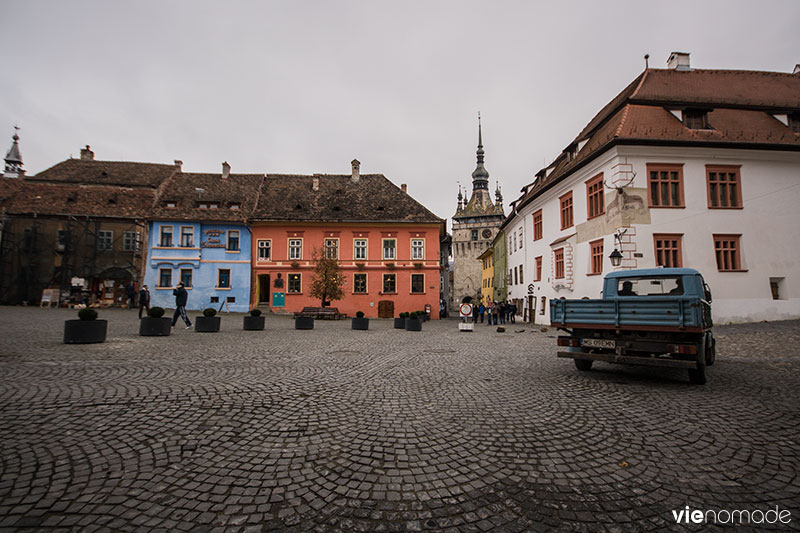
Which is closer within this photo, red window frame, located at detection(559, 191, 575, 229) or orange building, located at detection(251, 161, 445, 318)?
red window frame, located at detection(559, 191, 575, 229)

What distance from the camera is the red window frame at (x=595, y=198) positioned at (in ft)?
60.0

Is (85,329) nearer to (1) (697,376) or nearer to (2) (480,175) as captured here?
(1) (697,376)

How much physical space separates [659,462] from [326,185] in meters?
34.1

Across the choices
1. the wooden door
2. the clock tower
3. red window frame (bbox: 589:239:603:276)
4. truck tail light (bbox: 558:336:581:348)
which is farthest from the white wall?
the clock tower

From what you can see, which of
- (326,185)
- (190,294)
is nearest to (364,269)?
(326,185)

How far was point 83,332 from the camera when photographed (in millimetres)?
→ 10094

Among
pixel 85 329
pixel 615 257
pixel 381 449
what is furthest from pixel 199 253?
pixel 381 449

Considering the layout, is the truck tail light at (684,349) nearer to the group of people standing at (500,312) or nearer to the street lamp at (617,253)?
the street lamp at (617,253)

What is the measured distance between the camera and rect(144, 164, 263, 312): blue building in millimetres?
29750

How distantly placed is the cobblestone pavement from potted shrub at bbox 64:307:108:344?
3.20 metres

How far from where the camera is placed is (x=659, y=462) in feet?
11.3

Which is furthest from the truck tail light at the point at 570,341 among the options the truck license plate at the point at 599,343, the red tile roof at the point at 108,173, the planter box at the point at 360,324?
the red tile roof at the point at 108,173

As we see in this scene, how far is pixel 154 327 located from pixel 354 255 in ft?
64.8

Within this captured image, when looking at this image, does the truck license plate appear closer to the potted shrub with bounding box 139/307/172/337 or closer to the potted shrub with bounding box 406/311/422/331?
the potted shrub with bounding box 406/311/422/331
